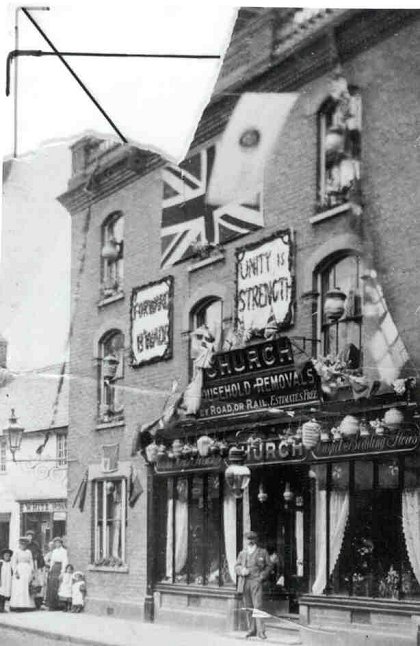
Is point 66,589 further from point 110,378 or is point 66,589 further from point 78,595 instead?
point 110,378

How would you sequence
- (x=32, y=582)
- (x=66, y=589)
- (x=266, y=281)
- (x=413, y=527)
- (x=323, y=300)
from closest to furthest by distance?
(x=413, y=527), (x=323, y=300), (x=266, y=281), (x=32, y=582), (x=66, y=589)

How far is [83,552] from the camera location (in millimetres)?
10266

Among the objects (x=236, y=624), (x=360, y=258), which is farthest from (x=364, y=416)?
(x=236, y=624)

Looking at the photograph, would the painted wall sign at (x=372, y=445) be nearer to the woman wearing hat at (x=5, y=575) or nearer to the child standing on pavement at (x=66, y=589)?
the child standing on pavement at (x=66, y=589)

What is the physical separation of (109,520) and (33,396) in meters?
1.40

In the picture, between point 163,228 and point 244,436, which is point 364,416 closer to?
point 244,436

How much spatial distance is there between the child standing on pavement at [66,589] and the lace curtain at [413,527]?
130 inches

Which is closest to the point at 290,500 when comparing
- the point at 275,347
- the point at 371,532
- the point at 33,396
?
the point at 371,532

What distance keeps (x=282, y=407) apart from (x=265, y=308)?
2.90 ft

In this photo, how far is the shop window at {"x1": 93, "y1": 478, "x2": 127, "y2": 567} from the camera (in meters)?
10.1

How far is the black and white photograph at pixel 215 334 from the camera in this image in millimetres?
8797

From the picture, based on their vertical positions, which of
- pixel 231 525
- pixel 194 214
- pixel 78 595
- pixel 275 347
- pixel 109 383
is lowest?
pixel 78 595

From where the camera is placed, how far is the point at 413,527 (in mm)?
8875

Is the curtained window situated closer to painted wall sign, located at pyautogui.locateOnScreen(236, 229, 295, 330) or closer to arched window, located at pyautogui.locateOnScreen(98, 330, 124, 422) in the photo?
arched window, located at pyautogui.locateOnScreen(98, 330, 124, 422)
